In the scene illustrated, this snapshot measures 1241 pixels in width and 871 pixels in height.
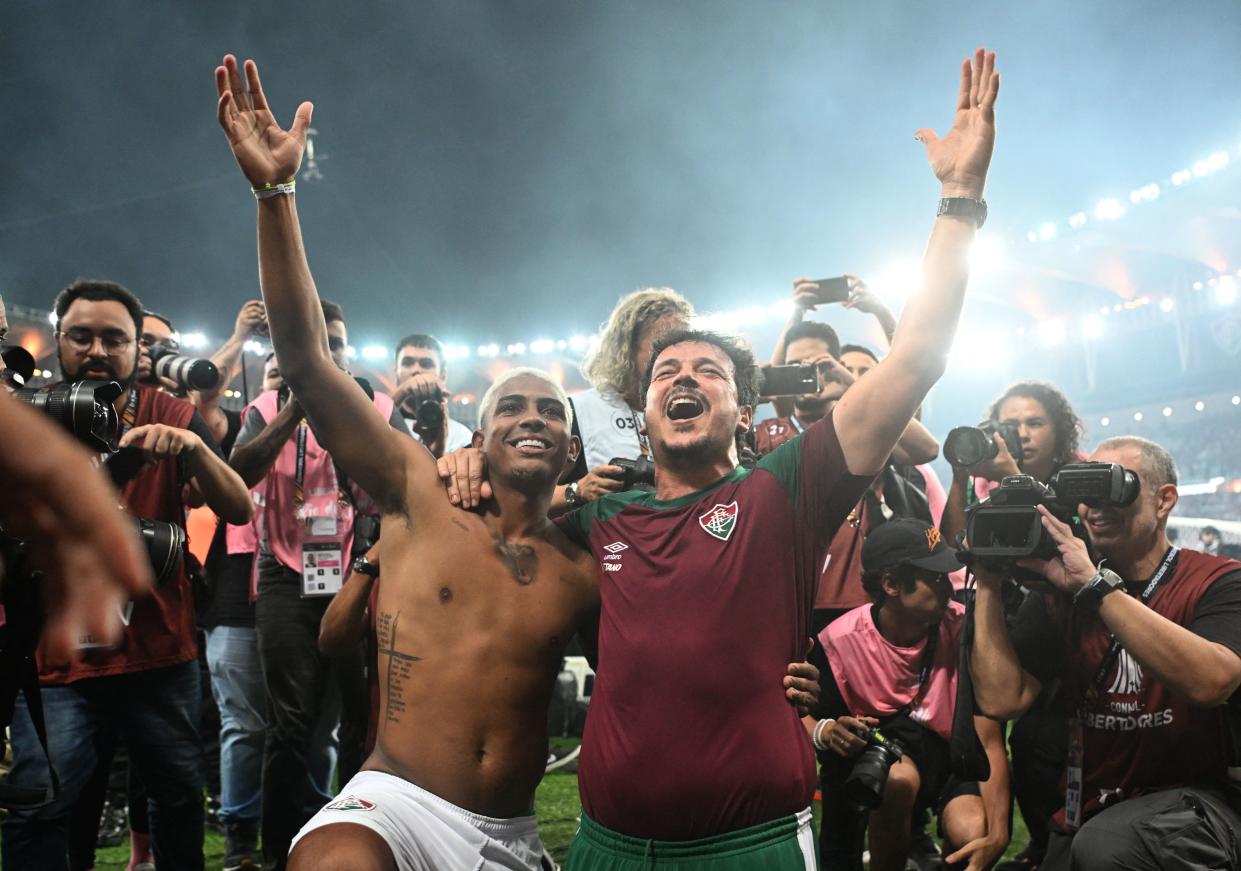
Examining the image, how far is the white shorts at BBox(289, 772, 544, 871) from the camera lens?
2242mm

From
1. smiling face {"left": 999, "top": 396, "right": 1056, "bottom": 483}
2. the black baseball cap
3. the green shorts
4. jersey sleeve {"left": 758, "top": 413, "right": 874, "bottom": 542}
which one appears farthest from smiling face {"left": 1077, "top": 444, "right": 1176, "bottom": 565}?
the green shorts

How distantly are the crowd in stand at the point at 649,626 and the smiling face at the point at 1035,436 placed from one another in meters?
0.03

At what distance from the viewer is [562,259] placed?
4081 cm

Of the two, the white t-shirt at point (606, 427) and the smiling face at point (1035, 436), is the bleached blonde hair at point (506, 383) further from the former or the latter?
the smiling face at point (1035, 436)

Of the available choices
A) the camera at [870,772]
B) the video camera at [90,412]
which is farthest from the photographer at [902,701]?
the video camera at [90,412]

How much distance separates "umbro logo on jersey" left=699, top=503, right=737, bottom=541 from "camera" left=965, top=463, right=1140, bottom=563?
3.44ft

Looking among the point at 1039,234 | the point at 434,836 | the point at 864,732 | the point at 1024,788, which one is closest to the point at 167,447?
the point at 434,836

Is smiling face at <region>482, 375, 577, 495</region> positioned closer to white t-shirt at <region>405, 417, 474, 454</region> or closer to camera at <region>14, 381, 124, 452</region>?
camera at <region>14, 381, 124, 452</region>

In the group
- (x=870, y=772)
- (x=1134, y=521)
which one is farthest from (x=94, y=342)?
(x=1134, y=521)

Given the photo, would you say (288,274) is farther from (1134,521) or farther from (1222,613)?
(1222,613)

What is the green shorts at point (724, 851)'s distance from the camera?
2.06 metres

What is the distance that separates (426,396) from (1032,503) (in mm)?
2523

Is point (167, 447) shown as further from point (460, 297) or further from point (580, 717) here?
point (460, 297)

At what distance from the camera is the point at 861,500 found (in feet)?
13.0
